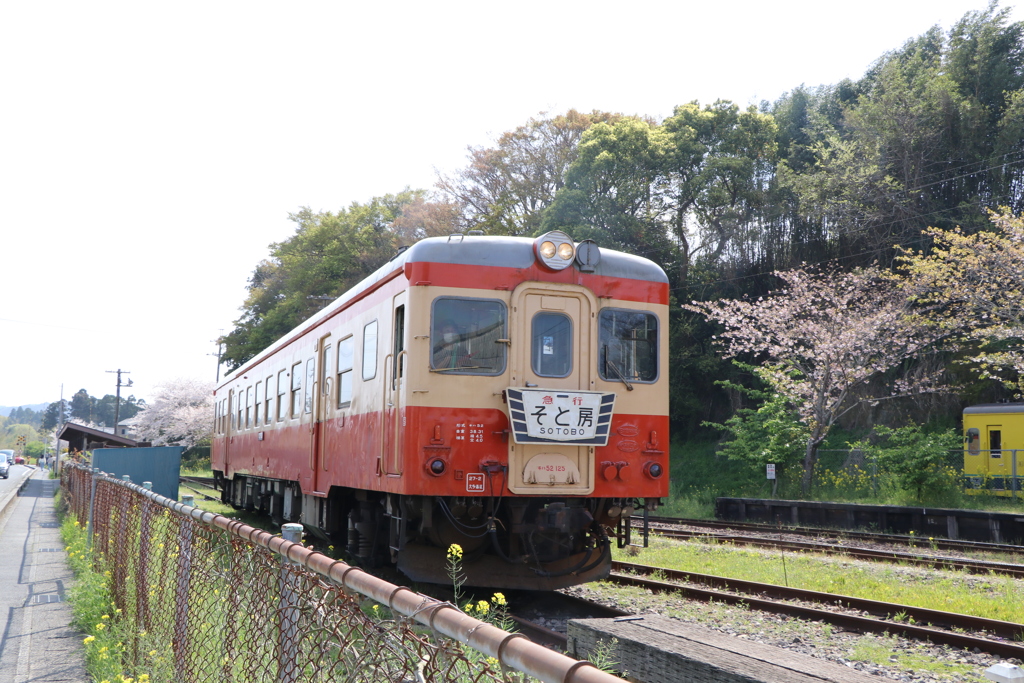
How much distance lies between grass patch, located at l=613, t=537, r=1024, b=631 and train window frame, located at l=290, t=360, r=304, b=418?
472 cm

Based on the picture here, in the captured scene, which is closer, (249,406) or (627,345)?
(627,345)

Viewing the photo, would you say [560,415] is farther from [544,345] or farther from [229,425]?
[229,425]

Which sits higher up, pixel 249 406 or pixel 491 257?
pixel 491 257

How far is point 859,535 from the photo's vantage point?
14.4 m

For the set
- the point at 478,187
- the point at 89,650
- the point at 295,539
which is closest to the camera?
the point at 295,539

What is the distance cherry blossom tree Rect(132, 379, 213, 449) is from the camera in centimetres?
5166

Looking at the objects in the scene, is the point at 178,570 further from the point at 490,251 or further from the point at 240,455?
the point at 240,455

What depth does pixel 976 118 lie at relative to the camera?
27047 millimetres

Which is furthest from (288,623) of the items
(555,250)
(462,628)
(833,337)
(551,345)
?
(833,337)

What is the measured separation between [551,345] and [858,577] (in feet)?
16.6

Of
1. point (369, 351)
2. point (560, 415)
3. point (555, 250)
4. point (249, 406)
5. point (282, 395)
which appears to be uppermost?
point (555, 250)

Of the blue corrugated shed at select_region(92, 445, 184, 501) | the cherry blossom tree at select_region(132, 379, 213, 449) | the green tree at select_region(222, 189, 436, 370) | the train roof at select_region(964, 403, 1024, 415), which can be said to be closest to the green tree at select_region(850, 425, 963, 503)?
the train roof at select_region(964, 403, 1024, 415)

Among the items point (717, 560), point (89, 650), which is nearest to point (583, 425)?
point (89, 650)

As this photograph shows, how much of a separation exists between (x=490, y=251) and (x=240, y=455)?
417 inches
